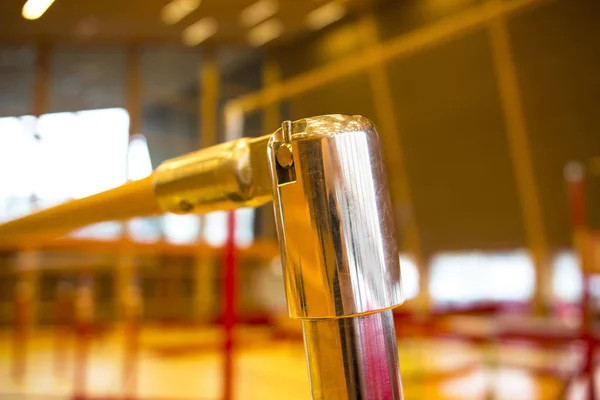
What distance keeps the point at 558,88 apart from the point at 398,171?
193 centimetres

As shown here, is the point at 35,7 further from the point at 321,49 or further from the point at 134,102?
the point at 134,102

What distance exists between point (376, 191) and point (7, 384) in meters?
3.26

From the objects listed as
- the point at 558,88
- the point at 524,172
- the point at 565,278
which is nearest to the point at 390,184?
the point at 524,172

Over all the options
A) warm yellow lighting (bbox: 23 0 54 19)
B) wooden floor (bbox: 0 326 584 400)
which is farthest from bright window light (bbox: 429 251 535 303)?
warm yellow lighting (bbox: 23 0 54 19)

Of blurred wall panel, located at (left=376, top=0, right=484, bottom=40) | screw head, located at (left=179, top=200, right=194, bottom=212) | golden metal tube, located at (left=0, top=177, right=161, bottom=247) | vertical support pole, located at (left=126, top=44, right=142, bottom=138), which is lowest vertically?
screw head, located at (left=179, top=200, right=194, bottom=212)

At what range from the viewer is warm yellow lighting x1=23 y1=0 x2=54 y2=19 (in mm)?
672

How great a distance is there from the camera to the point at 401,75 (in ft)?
20.5

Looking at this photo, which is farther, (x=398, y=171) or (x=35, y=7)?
(x=398, y=171)

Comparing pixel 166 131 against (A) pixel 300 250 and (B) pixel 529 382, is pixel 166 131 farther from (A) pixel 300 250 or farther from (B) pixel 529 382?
(A) pixel 300 250

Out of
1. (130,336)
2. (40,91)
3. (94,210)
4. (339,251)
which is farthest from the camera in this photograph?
(40,91)

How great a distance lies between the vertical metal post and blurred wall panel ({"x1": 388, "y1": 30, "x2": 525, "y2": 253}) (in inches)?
219

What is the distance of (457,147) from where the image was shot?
573 cm

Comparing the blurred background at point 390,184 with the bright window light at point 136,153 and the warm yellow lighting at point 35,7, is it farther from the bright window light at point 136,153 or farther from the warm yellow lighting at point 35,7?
the warm yellow lighting at point 35,7

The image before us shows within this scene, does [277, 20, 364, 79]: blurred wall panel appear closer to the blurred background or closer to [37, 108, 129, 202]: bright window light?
the blurred background
